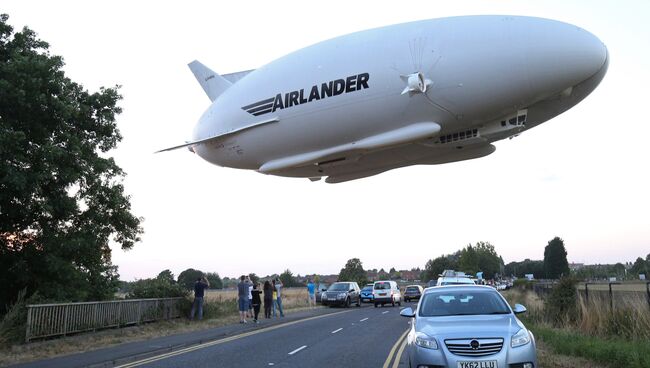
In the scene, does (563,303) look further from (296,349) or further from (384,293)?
(384,293)

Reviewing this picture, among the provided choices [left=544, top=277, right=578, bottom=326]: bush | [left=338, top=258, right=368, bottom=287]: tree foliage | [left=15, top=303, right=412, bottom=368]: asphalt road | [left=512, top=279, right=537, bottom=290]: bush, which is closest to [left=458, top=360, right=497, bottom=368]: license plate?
[left=15, top=303, right=412, bottom=368]: asphalt road

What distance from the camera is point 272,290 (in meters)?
26.9

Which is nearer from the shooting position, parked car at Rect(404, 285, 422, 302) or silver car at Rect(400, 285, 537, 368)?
silver car at Rect(400, 285, 537, 368)

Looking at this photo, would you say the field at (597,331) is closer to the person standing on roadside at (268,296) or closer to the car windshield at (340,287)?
the person standing on roadside at (268,296)

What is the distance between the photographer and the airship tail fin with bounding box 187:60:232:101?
53.8 feet

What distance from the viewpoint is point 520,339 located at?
7.97 m

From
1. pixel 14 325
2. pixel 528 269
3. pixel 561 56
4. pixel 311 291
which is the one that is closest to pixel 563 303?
pixel 561 56

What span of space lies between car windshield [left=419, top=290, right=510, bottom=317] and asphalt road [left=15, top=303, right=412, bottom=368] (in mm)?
2107

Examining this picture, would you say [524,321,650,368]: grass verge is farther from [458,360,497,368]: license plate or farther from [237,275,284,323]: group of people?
[237,275,284,323]: group of people

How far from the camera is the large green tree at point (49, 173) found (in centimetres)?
1684

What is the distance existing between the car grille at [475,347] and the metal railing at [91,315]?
40.1 feet

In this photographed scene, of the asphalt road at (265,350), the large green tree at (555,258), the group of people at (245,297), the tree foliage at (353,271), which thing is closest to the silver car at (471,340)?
the asphalt road at (265,350)

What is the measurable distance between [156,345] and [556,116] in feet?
39.6

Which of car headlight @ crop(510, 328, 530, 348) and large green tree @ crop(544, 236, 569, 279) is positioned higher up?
large green tree @ crop(544, 236, 569, 279)
